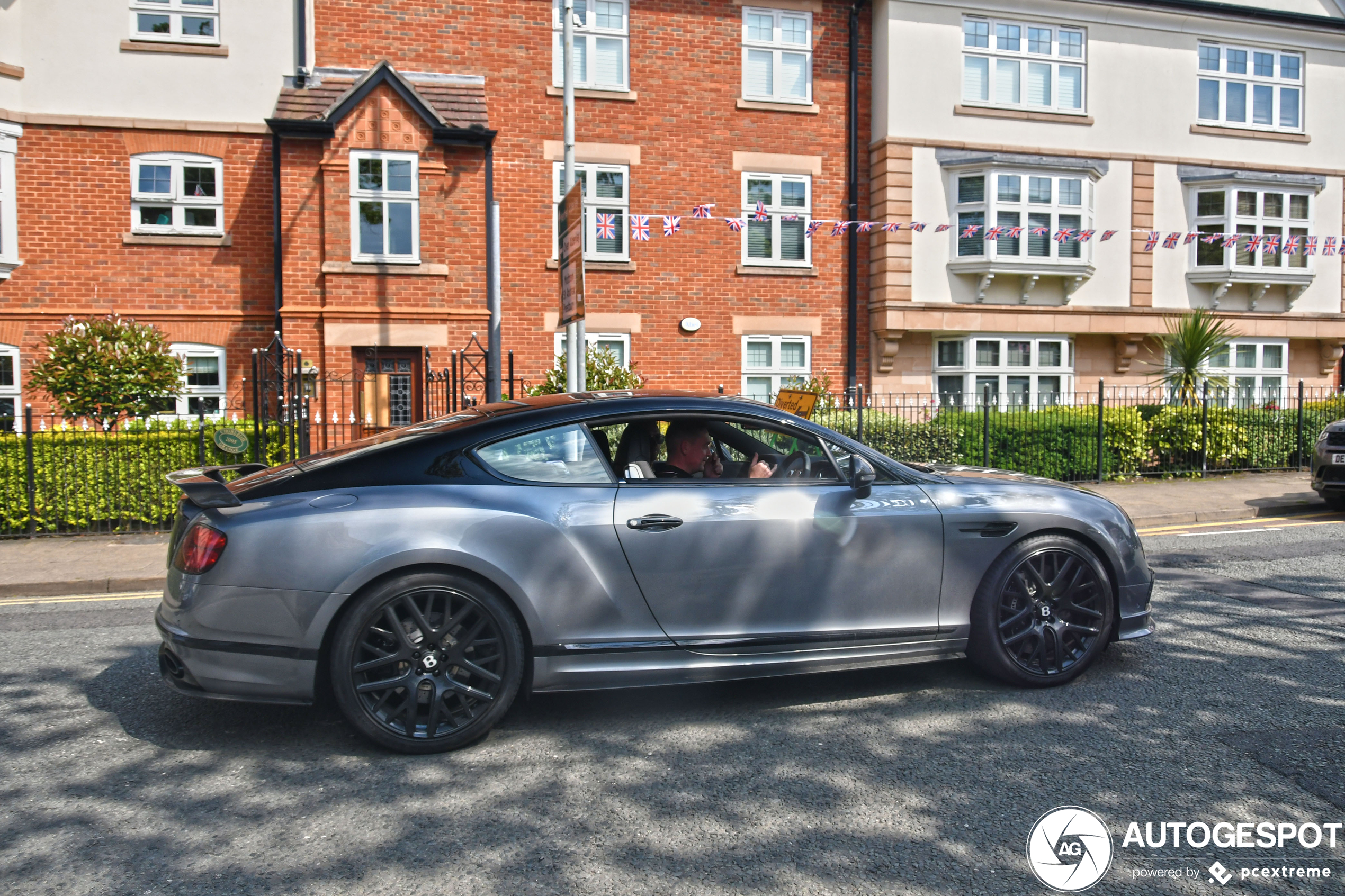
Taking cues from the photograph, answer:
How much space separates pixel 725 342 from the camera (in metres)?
18.0

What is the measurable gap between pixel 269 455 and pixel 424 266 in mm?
5751

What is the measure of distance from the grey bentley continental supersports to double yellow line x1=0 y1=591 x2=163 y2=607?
3.41 metres

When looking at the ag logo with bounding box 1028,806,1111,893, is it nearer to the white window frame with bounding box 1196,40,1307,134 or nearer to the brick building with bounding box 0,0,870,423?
the brick building with bounding box 0,0,870,423

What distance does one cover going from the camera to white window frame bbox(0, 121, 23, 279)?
15.5 meters

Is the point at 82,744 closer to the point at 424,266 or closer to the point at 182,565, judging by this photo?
the point at 182,565

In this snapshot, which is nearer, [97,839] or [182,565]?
[97,839]

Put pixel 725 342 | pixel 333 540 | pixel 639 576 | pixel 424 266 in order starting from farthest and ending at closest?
1. pixel 725 342
2. pixel 424 266
3. pixel 639 576
4. pixel 333 540

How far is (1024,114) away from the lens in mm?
18250

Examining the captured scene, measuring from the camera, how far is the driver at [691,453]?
4.72 m

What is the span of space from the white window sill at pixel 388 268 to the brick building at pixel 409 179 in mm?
43

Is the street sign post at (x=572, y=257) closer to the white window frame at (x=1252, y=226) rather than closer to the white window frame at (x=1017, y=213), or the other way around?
the white window frame at (x=1017, y=213)

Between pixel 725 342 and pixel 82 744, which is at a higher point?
pixel 725 342

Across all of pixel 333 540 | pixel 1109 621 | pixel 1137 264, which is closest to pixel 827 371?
pixel 1137 264

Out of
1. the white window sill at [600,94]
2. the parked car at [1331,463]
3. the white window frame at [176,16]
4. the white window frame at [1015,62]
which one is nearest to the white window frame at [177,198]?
the white window frame at [176,16]
